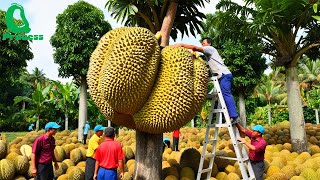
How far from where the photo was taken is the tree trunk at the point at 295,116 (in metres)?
7.40

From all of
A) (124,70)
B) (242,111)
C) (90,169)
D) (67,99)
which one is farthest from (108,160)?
(67,99)

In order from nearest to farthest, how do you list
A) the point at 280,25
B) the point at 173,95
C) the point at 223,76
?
the point at 173,95
the point at 223,76
the point at 280,25

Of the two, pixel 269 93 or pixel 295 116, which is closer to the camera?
pixel 295 116

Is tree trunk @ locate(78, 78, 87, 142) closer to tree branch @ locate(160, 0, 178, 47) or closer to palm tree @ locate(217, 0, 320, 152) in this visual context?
palm tree @ locate(217, 0, 320, 152)

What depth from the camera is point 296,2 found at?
6848mm

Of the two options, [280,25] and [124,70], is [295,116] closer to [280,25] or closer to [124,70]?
[280,25]

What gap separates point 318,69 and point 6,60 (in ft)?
93.5

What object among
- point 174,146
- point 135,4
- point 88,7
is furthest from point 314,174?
point 88,7

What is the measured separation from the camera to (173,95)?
11.4 feet

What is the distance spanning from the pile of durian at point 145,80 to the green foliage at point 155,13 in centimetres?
109

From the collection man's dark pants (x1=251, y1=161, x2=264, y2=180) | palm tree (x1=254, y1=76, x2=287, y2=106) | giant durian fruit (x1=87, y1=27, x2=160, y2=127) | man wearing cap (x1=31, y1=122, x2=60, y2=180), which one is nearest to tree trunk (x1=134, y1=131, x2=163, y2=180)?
giant durian fruit (x1=87, y1=27, x2=160, y2=127)

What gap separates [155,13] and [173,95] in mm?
1771

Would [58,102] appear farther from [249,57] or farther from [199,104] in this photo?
[199,104]

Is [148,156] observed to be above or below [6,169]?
above
